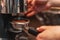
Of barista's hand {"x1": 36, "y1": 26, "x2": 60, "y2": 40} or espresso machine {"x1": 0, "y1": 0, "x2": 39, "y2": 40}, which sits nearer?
barista's hand {"x1": 36, "y1": 26, "x2": 60, "y2": 40}

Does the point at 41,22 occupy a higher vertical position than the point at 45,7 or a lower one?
lower

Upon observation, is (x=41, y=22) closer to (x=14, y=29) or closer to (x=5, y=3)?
(x=14, y=29)

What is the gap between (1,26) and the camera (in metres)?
0.64

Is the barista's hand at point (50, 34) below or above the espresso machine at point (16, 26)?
above

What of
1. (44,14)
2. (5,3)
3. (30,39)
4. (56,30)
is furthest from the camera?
(44,14)

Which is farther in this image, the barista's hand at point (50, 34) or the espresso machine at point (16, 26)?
the espresso machine at point (16, 26)

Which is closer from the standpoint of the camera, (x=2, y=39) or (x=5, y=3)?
(x=5, y=3)

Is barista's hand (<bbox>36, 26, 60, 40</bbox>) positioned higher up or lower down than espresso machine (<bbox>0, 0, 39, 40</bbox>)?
higher up

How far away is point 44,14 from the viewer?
687mm

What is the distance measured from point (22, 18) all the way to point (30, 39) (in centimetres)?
10

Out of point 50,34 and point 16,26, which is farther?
point 16,26

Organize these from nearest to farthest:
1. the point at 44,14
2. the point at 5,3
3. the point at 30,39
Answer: the point at 5,3, the point at 30,39, the point at 44,14

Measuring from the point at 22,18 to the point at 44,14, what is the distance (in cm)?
13

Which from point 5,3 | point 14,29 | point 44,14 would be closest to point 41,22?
point 44,14
